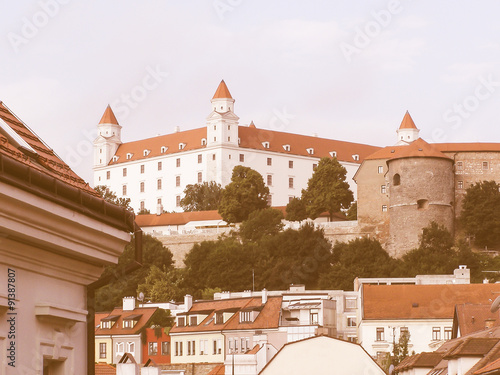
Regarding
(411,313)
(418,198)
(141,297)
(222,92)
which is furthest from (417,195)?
(222,92)

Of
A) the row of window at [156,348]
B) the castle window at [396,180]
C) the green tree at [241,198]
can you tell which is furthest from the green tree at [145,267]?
the castle window at [396,180]

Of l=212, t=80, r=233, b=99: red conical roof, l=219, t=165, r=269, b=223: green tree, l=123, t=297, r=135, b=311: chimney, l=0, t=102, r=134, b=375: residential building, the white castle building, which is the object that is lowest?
l=123, t=297, r=135, b=311: chimney

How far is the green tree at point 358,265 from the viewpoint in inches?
3322

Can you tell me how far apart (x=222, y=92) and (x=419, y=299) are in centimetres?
6554

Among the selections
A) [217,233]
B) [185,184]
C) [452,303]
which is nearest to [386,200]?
[217,233]

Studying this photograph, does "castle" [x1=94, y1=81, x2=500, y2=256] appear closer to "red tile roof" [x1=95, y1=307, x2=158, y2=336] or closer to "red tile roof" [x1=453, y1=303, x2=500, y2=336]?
"red tile roof" [x1=95, y1=307, x2=158, y2=336]

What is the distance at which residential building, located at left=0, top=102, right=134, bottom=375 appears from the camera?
4.45 meters

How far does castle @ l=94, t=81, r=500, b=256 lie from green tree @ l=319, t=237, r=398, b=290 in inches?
98.8

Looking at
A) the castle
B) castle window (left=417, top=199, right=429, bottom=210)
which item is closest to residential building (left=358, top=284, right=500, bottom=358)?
castle window (left=417, top=199, right=429, bottom=210)

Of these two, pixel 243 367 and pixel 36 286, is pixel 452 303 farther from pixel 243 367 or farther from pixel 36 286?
pixel 36 286

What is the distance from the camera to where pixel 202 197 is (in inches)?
4574

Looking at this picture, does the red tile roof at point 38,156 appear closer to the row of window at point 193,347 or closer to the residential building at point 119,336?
the row of window at point 193,347

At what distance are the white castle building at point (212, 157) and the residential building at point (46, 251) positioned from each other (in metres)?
113

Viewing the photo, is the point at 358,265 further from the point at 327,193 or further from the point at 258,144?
the point at 258,144
